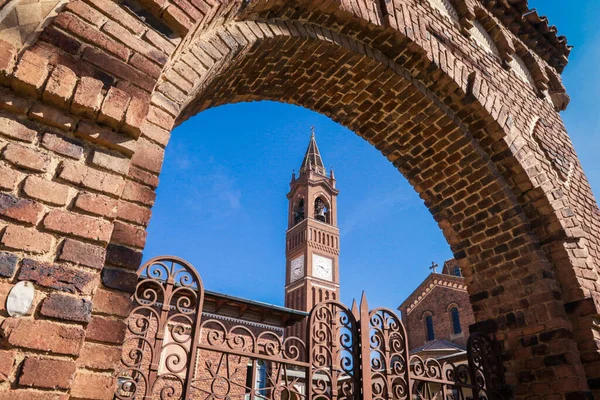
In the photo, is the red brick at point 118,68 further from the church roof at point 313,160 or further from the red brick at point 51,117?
the church roof at point 313,160

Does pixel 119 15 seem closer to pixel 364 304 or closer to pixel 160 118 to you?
pixel 160 118

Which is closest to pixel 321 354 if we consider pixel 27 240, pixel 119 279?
pixel 119 279

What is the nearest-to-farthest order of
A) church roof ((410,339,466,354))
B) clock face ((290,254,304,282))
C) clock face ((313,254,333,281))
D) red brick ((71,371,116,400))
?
red brick ((71,371,116,400)) → church roof ((410,339,466,354)) → clock face ((313,254,333,281)) → clock face ((290,254,304,282))

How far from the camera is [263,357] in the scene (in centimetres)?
287

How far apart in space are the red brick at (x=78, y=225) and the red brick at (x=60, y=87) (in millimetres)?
465

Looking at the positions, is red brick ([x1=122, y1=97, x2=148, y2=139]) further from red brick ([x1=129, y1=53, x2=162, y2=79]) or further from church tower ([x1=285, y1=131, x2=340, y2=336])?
church tower ([x1=285, y1=131, x2=340, y2=336])

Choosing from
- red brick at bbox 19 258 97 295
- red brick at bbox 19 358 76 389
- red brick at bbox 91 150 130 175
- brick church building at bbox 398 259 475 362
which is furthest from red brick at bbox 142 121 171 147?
brick church building at bbox 398 259 475 362

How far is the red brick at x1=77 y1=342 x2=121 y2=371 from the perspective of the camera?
1.63m

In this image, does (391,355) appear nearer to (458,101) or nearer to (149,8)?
(458,101)

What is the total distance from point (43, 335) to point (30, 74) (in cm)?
100

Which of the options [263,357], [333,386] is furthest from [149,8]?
[333,386]

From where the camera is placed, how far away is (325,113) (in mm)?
4730

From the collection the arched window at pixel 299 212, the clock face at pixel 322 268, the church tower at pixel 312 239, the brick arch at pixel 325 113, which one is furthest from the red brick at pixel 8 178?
the arched window at pixel 299 212

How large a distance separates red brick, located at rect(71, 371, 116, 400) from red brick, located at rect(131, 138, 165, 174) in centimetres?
97
